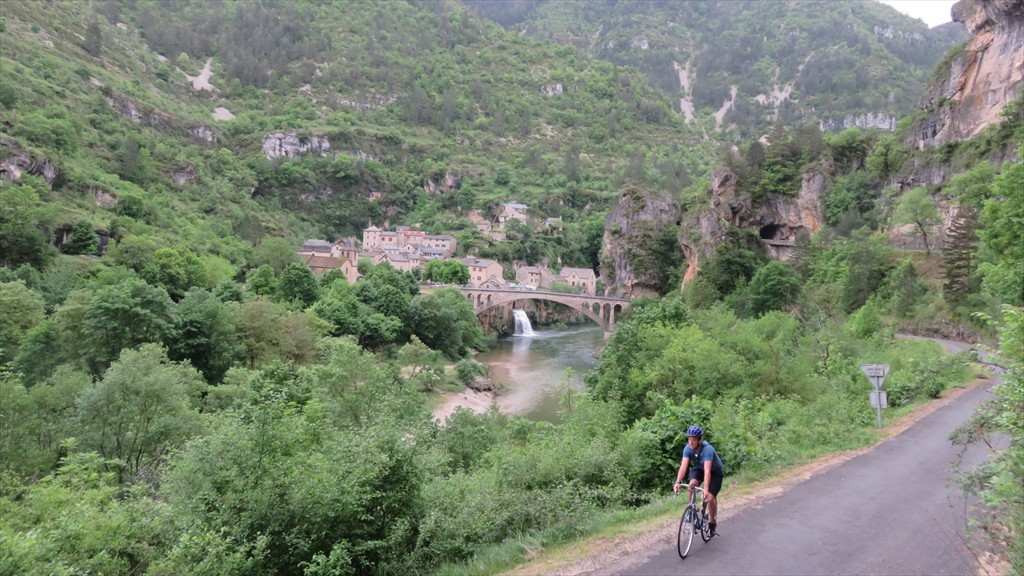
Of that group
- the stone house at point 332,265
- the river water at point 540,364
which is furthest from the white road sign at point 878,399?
the stone house at point 332,265

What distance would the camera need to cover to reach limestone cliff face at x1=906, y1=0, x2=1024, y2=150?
30406 mm

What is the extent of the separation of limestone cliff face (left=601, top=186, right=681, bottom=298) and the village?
10708 millimetres

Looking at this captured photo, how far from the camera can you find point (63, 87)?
62438 millimetres

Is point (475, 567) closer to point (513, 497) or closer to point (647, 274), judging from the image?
point (513, 497)

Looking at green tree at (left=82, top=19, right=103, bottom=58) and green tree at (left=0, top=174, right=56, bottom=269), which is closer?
green tree at (left=0, top=174, right=56, bottom=269)

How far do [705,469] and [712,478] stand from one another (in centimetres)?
15

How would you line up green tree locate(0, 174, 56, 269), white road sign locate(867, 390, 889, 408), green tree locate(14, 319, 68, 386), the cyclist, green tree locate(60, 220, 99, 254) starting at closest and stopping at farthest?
the cyclist < white road sign locate(867, 390, 889, 408) < green tree locate(14, 319, 68, 386) < green tree locate(0, 174, 56, 269) < green tree locate(60, 220, 99, 254)

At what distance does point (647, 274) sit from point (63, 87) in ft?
241

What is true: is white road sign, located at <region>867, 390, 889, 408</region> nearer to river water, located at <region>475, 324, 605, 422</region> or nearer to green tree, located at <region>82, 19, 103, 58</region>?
river water, located at <region>475, 324, 605, 422</region>

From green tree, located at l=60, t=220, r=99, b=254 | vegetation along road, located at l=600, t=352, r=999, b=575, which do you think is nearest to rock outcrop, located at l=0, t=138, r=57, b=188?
green tree, located at l=60, t=220, r=99, b=254

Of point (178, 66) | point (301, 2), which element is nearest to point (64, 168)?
point (178, 66)

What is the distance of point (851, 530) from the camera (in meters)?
6.33

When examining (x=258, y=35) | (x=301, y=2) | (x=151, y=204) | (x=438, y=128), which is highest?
(x=301, y=2)

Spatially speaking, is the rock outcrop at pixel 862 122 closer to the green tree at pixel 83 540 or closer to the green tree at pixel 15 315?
the green tree at pixel 15 315
